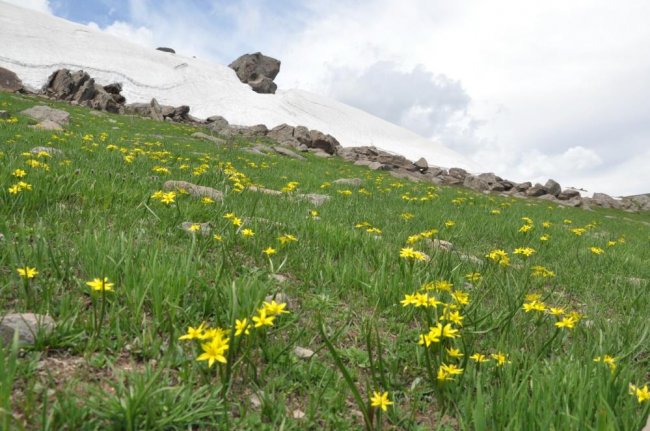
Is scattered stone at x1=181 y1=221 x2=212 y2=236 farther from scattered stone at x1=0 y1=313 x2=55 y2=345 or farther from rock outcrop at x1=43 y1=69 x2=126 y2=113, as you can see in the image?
rock outcrop at x1=43 y1=69 x2=126 y2=113

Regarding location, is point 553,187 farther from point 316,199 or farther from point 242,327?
point 242,327

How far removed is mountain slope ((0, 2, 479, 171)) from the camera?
6131cm

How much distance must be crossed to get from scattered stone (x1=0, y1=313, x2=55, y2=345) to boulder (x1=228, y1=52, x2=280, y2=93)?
80.5 metres

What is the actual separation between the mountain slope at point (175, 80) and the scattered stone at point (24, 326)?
205 ft

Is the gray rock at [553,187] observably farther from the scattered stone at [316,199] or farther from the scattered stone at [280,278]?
the scattered stone at [280,278]

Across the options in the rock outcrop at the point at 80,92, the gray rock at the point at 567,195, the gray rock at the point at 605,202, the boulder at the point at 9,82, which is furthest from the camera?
the gray rock at the point at 605,202

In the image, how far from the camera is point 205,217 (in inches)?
184

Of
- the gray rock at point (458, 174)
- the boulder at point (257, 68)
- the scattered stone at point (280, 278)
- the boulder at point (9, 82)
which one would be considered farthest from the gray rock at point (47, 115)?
the boulder at point (257, 68)

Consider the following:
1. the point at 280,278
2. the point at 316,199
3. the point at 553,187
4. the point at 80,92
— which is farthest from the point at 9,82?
the point at 553,187

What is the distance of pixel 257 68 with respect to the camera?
81812 mm

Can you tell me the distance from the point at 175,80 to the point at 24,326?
75.5 meters

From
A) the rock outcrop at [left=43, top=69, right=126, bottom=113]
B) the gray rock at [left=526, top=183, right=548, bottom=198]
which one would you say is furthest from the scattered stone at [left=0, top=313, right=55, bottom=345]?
the gray rock at [left=526, top=183, right=548, bottom=198]

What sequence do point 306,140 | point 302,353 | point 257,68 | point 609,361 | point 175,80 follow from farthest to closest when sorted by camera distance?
point 257,68 → point 175,80 → point 306,140 → point 302,353 → point 609,361

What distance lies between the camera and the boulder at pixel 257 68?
80250 millimetres
